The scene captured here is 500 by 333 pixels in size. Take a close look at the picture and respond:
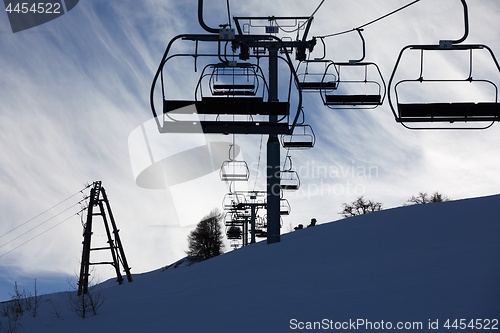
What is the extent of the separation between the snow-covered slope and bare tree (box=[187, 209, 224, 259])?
61.8 metres

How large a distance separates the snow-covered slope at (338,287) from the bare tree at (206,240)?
61780 millimetres

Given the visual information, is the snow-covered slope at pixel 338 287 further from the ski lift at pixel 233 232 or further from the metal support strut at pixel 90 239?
the ski lift at pixel 233 232

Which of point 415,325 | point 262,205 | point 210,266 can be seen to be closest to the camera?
point 415,325

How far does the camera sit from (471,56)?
907 centimetres

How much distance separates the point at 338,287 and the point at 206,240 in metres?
69.5

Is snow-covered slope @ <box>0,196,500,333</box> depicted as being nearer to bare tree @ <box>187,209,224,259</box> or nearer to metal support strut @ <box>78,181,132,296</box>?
metal support strut @ <box>78,181,132,296</box>

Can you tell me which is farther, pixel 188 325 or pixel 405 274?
pixel 405 274

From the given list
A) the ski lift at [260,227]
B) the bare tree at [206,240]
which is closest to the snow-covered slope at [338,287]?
the ski lift at [260,227]

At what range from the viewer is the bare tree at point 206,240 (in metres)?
78.2

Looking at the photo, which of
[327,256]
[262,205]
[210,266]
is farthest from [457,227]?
[262,205]

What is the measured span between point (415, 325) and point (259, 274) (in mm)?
5537

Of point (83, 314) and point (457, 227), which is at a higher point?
point (457, 227)

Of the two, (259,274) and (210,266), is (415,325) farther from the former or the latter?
(210,266)

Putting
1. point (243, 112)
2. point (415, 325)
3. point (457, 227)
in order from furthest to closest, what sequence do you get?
point (457, 227), point (243, 112), point (415, 325)
